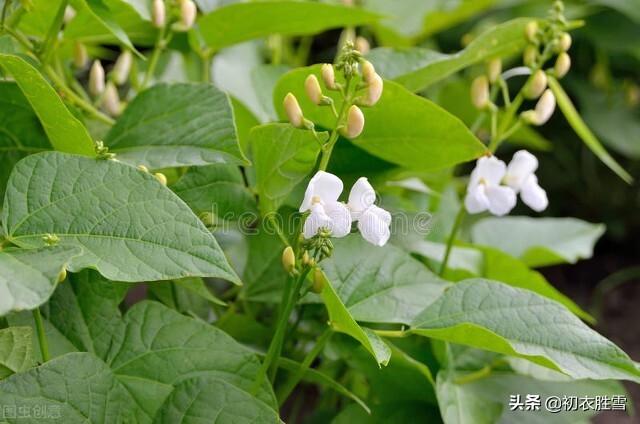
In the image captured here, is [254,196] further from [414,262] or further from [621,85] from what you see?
[621,85]

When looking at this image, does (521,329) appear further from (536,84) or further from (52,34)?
(52,34)

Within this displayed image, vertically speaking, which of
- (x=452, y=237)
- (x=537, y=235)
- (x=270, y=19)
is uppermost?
(x=270, y=19)

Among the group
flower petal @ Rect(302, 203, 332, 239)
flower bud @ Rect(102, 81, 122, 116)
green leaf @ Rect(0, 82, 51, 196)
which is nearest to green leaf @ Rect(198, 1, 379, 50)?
flower bud @ Rect(102, 81, 122, 116)

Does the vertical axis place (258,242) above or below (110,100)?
below

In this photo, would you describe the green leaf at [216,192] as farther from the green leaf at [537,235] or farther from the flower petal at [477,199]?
the green leaf at [537,235]

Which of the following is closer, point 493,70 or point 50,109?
point 50,109

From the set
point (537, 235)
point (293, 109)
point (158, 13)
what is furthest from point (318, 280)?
point (537, 235)

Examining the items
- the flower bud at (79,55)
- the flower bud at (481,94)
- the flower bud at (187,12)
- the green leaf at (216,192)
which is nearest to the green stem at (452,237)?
the flower bud at (481,94)

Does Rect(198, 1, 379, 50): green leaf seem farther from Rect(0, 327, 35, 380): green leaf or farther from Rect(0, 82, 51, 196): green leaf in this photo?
Rect(0, 327, 35, 380): green leaf
